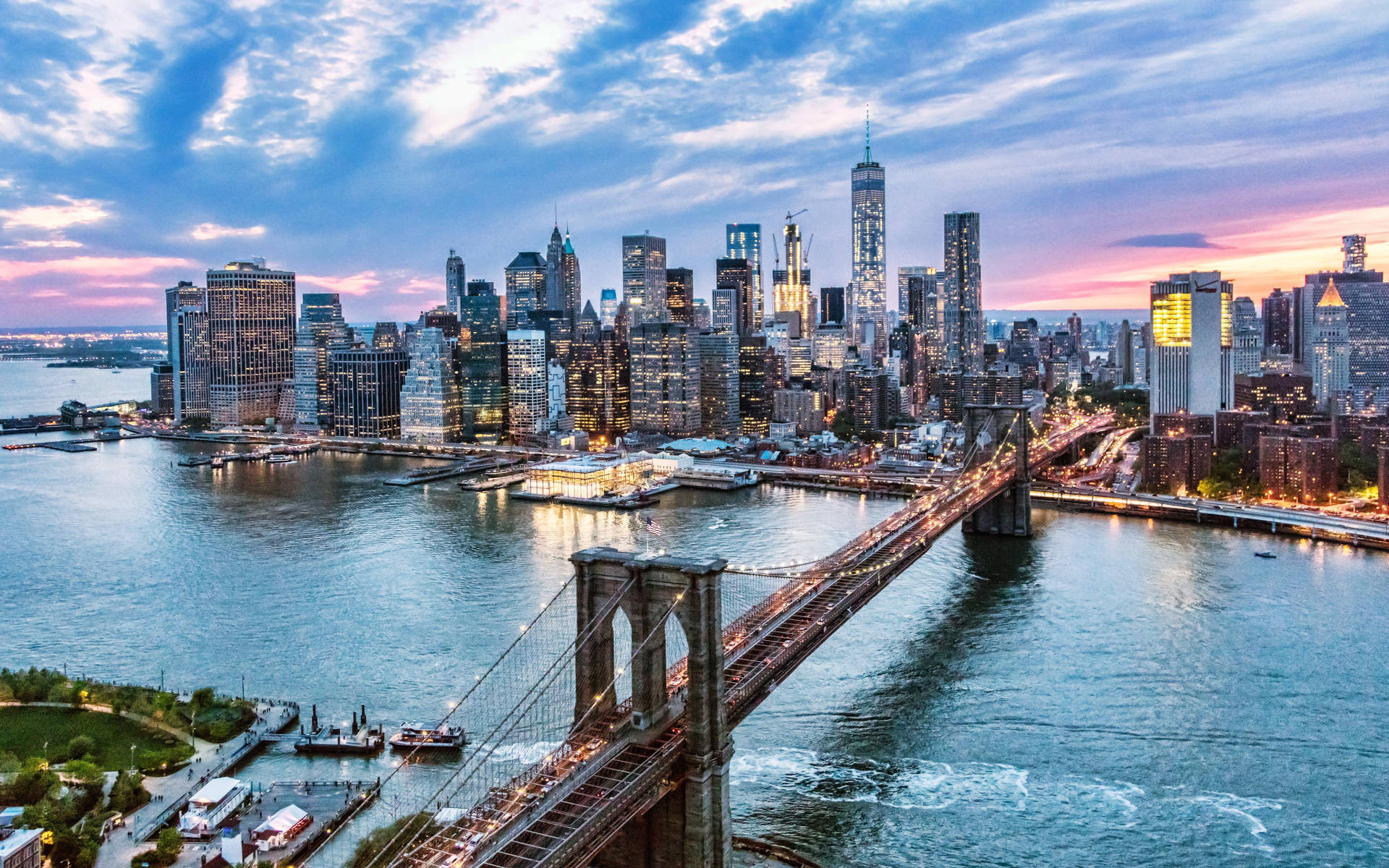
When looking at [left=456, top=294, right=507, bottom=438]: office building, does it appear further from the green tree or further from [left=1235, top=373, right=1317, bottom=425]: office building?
the green tree

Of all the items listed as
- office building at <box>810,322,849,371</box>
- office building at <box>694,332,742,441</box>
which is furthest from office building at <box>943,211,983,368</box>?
office building at <box>694,332,742,441</box>

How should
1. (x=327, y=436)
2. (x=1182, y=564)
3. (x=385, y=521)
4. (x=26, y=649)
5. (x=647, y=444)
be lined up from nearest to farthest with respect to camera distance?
(x=26, y=649) < (x=1182, y=564) < (x=385, y=521) < (x=647, y=444) < (x=327, y=436)

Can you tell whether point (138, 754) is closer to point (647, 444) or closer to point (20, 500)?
point (20, 500)

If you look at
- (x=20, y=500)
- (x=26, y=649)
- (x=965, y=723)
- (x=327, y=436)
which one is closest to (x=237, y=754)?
(x=26, y=649)

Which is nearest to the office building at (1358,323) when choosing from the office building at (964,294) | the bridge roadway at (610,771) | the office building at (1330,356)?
the office building at (1330,356)

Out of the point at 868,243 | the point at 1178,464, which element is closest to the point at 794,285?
the point at 868,243

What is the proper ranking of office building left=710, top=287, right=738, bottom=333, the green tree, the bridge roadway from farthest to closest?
office building left=710, top=287, right=738, bottom=333 < the green tree < the bridge roadway

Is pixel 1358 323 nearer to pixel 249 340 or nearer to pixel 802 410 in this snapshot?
pixel 802 410
